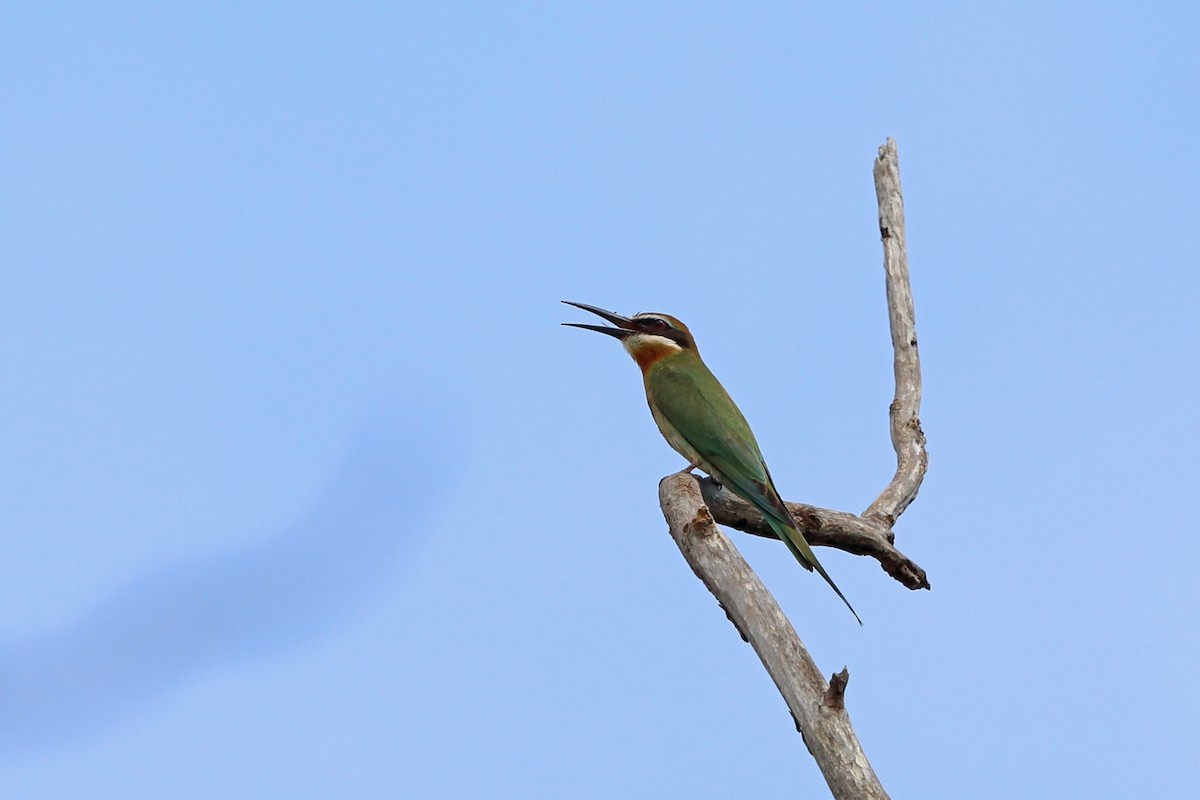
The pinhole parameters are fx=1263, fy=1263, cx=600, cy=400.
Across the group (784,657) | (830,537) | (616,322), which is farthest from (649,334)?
(784,657)

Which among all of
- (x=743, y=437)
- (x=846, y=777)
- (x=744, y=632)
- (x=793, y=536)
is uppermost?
(x=743, y=437)

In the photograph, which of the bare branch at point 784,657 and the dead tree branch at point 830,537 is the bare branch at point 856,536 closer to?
the dead tree branch at point 830,537

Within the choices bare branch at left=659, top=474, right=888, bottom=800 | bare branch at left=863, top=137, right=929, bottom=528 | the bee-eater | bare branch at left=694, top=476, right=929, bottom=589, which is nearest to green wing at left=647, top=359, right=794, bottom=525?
the bee-eater

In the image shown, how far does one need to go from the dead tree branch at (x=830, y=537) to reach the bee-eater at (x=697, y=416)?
18 cm

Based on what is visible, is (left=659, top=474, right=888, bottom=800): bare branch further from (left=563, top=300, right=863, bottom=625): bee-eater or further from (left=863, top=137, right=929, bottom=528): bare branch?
(left=863, top=137, right=929, bottom=528): bare branch

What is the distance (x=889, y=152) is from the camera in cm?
736

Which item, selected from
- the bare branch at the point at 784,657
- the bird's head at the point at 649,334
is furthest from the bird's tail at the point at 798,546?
the bird's head at the point at 649,334

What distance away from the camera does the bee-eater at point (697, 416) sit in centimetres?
594

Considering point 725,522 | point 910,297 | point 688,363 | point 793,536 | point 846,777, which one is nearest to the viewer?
point 846,777

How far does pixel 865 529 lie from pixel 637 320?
2205 millimetres

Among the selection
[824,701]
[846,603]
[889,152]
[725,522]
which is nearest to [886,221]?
[889,152]

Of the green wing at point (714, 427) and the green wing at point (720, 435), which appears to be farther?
the green wing at point (714, 427)

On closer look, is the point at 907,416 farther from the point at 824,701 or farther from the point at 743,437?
the point at 824,701

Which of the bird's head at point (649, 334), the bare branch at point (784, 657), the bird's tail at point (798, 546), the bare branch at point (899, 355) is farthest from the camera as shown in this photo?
the bird's head at point (649, 334)
